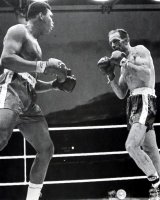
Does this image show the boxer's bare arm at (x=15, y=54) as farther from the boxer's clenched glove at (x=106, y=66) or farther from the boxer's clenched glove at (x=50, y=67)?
the boxer's clenched glove at (x=106, y=66)

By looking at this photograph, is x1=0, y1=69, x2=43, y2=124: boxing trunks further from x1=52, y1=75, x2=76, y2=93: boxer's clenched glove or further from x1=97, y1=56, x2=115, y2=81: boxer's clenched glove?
x1=97, y1=56, x2=115, y2=81: boxer's clenched glove

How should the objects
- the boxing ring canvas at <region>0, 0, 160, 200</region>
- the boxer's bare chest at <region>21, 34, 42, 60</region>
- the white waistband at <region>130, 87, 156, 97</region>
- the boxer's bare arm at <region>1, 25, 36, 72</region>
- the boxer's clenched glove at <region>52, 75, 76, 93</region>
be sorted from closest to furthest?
the boxer's bare arm at <region>1, 25, 36, 72</region>
the boxer's bare chest at <region>21, 34, 42, 60</region>
the boxer's clenched glove at <region>52, 75, 76, 93</region>
the white waistband at <region>130, 87, 156, 97</region>
the boxing ring canvas at <region>0, 0, 160, 200</region>

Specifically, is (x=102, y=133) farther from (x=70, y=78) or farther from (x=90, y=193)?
(x=70, y=78)

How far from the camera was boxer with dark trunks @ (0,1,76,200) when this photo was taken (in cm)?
214

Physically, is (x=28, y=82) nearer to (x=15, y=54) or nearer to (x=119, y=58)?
(x=15, y=54)

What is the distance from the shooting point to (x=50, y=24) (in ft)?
7.98

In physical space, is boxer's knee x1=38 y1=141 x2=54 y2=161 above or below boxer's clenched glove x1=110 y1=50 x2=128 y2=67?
below

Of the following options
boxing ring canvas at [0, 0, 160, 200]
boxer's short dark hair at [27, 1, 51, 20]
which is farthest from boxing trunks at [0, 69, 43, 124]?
boxing ring canvas at [0, 0, 160, 200]

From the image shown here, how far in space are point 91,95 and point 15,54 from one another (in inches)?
111

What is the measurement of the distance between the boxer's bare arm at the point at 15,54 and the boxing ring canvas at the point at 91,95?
2.60m

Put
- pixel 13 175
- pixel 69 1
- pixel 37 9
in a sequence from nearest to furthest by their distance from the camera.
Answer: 1. pixel 37 9
2. pixel 13 175
3. pixel 69 1

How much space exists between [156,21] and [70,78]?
9.37 ft

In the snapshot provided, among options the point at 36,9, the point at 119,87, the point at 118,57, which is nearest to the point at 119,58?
the point at 118,57

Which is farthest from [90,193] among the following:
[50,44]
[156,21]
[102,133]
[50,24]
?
[50,24]
